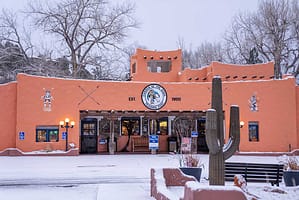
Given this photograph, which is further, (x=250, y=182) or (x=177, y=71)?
(x=177, y=71)

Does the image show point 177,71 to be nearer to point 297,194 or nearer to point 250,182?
point 250,182

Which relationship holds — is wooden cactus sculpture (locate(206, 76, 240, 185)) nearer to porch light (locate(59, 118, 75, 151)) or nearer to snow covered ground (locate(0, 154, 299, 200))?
snow covered ground (locate(0, 154, 299, 200))

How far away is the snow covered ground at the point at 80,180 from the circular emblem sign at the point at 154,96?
15.4 feet

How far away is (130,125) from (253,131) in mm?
8428

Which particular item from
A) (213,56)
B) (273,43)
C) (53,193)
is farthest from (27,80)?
(213,56)

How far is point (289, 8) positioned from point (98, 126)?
24.1m

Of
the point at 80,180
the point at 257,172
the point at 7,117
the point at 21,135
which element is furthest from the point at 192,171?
the point at 7,117

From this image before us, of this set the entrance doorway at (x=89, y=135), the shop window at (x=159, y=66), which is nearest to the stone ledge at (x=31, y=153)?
the entrance doorway at (x=89, y=135)

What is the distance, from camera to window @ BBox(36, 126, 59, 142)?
2302 cm

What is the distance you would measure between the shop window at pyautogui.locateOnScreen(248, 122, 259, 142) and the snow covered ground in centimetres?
735

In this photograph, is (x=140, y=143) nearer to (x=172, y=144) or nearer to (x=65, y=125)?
(x=172, y=144)

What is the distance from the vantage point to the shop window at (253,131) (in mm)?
23906

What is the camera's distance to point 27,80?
75.2 feet

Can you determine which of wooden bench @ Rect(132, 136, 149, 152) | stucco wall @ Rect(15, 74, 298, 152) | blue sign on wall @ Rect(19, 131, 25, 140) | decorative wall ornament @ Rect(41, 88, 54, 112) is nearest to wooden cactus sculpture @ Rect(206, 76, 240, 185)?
stucco wall @ Rect(15, 74, 298, 152)
